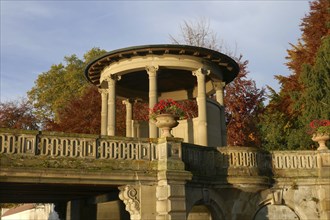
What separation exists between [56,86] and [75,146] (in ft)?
122

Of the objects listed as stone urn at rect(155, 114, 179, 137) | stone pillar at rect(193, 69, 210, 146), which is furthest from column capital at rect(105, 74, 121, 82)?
stone urn at rect(155, 114, 179, 137)

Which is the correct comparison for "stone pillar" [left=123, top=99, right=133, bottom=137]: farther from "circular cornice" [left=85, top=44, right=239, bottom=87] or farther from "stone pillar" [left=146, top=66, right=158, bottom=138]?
"stone pillar" [left=146, top=66, right=158, bottom=138]

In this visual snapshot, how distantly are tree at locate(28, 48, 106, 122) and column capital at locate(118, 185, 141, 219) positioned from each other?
33.6 meters

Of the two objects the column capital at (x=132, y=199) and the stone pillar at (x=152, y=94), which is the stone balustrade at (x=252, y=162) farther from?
the stone pillar at (x=152, y=94)

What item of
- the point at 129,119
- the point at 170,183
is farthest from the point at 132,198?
the point at 129,119

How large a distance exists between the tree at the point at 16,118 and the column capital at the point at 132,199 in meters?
32.7

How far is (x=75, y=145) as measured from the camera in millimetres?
13438

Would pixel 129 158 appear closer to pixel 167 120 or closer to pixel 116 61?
pixel 167 120

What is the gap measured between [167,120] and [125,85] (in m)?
12.9

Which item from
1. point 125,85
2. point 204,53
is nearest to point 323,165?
point 204,53

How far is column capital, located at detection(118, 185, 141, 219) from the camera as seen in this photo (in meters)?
14.0

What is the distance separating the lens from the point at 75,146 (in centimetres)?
1343

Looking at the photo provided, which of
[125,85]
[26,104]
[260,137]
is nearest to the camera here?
[125,85]

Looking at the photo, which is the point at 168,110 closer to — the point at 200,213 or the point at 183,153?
the point at 183,153
